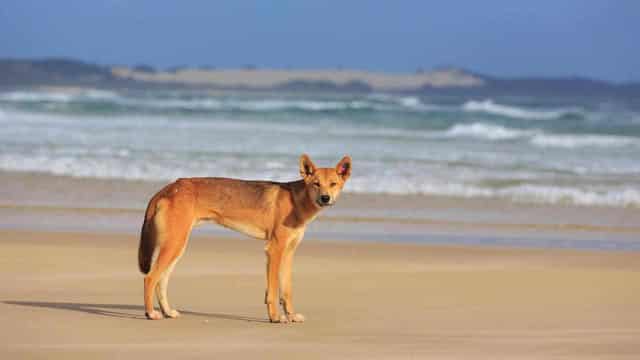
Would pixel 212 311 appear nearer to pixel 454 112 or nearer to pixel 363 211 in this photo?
pixel 363 211

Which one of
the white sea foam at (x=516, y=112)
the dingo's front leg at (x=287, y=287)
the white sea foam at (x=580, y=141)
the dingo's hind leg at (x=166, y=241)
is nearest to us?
the dingo's hind leg at (x=166, y=241)

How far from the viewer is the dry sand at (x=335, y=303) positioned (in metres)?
7.97

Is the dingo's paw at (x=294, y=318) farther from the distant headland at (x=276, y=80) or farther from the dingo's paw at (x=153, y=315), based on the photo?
the distant headland at (x=276, y=80)

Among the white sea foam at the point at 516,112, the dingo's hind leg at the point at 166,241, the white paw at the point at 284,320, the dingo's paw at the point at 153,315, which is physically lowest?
the white paw at the point at 284,320

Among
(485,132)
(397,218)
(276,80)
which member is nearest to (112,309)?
(397,218)

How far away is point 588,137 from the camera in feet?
114

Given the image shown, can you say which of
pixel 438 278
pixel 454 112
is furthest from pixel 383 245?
pixel 454 112

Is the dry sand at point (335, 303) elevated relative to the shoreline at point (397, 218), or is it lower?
lower

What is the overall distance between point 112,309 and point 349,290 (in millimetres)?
2016

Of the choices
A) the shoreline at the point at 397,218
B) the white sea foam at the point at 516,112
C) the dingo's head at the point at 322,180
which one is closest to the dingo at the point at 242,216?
the dingo's head at the point at 322,180

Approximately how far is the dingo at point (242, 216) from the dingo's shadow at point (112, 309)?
0.20 meters

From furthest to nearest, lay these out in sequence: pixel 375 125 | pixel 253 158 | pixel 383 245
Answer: pixel 375 125
pixel 253 158
pixel 383 245

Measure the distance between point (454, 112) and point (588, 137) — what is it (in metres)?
16.7

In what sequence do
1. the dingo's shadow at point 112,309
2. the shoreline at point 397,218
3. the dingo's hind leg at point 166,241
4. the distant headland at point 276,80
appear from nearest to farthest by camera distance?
the dingo's hind leg at point 166,241
the dingo's shadow at point 112,309
the shoreline at point 397,218
the distant headland at point 276,80
